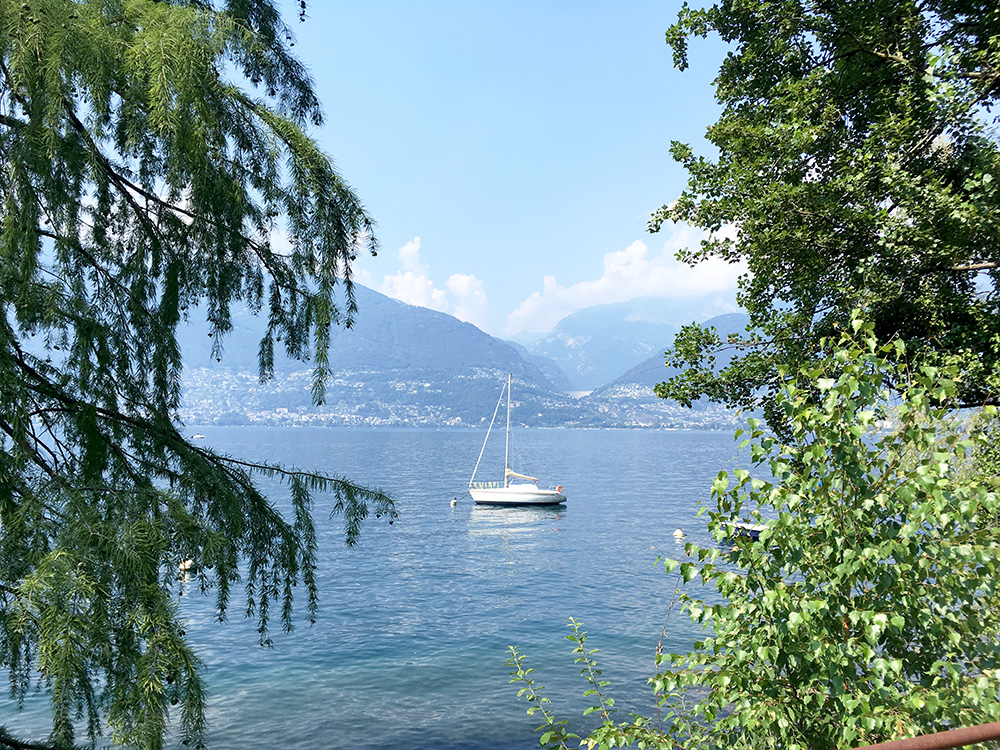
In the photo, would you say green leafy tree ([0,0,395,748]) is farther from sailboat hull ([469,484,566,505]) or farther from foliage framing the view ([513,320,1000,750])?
sailboat hull ([469,484,566,505])

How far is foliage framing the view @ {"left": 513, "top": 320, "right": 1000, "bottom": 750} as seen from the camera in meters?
2.52

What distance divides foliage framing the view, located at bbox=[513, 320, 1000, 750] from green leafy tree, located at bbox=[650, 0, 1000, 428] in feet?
9.92

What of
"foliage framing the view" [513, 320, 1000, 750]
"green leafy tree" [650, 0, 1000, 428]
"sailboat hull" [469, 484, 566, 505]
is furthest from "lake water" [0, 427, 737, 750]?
"sailboat hull" [469, 484, 566, 505]

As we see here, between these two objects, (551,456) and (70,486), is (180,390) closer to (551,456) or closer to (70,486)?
(70,486)

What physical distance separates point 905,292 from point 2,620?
660 cm

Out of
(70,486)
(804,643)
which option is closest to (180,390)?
(70,486)

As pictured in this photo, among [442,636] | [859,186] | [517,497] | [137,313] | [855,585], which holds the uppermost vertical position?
[859,186]

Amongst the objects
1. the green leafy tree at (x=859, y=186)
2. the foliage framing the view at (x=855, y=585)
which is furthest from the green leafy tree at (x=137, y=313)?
the green leafy tree at (x=859, y=186)

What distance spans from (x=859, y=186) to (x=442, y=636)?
17100 millimetres

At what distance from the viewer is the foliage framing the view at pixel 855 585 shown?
8.27ft

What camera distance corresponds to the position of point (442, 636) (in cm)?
1941

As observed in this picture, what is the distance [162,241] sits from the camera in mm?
3701

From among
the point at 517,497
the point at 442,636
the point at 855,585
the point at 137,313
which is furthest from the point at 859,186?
the point at 517,497

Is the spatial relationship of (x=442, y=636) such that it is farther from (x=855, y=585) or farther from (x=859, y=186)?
(x=855, y=585)
